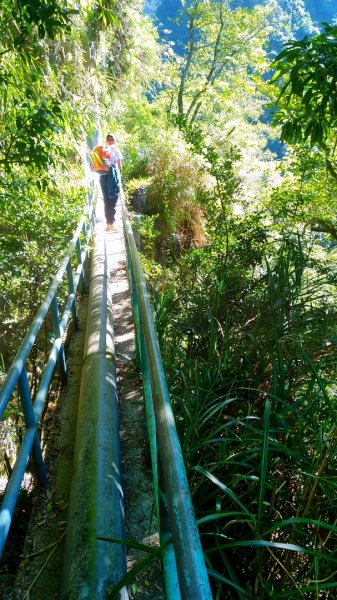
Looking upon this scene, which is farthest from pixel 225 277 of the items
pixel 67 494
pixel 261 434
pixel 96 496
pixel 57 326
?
pixel 96 496

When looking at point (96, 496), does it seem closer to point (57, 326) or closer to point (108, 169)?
point (57, 326)

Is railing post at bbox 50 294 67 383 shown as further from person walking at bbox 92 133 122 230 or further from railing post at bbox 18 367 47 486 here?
person walking at bbox 92 133 122 230

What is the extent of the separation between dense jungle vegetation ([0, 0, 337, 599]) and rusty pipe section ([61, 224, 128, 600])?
0.36 metres

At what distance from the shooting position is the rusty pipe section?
152 centimetres

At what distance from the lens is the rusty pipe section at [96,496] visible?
4.99ft

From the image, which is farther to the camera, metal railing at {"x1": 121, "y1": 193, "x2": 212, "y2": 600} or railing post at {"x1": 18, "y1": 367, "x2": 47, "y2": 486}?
railing post at {"x1": 18, "y1": 367, "x2": 47, "y2": 486}

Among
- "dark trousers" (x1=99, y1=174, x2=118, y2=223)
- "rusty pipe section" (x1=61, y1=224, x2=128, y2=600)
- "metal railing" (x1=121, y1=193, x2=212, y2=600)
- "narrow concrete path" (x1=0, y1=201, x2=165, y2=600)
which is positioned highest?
"dark trousers" (x1=99, y1=174, x2=118, y2=223)

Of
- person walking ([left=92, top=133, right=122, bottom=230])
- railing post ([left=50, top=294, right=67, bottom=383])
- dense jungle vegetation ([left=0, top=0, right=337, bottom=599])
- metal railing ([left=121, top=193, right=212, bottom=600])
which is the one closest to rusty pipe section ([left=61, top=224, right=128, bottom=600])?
railing post ([left=50, top=294, right=67, bottom=383])

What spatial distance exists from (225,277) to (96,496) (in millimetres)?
3219

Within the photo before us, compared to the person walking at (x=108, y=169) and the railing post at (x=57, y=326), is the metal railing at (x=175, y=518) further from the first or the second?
the person walking at (x=108, y=169)

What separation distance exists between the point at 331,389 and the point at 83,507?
2.32 metres

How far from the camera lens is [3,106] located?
3699 mm

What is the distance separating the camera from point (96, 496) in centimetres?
182

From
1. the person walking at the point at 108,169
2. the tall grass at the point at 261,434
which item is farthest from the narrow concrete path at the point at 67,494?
the person walking at the point at 108,169
